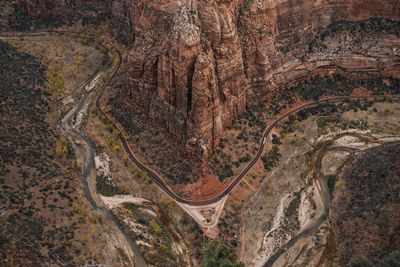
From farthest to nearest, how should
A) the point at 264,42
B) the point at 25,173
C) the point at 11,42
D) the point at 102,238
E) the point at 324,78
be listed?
the point at 11,42 → the point at 324,78 → the point at 264,42 → the point at 25,173 → the point at 102,238

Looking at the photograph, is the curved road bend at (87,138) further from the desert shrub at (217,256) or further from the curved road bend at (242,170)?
the desert shrub at (217,256)

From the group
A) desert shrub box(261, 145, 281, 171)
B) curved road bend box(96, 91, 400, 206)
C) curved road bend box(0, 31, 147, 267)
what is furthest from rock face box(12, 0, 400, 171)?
curved road bend box(0, 31, 147, 267)

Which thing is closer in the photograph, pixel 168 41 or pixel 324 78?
pixel 168 41

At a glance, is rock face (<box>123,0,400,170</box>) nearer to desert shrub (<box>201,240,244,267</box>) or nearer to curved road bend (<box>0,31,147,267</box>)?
curved road bend (<box>0,31,147,267</box>)

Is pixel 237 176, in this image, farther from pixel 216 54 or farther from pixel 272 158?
pixel 216 54

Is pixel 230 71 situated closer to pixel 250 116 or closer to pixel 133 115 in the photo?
pixel 250 116

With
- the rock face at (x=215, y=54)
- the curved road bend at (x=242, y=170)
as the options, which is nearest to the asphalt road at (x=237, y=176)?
the curved road bend at (x=242, y=170)

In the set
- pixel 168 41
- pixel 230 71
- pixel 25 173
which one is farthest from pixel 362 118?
pixel 25 173

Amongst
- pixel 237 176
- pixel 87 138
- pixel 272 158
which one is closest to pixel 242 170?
pixel 237 176
